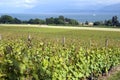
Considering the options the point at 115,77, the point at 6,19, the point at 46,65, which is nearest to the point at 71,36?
the point at 115,77

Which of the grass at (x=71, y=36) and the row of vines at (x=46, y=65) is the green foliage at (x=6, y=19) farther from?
the row of vines at (x=46, y=65)

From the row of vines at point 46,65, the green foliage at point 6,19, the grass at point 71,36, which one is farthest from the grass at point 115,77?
the green foliage at point 6,19

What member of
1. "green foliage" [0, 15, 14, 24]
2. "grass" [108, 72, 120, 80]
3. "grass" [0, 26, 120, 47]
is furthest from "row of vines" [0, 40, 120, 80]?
"green foliage" [0, 15, 14, 24]

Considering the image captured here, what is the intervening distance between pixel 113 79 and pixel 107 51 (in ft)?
5.41

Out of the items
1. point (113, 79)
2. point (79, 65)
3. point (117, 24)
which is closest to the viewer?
point (79, 65)

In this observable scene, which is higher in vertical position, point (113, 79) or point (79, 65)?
point (79, 65)

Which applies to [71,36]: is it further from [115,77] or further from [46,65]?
[46,65]

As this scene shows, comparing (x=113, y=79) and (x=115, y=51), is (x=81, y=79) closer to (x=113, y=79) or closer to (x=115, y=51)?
(x=113, y=79)

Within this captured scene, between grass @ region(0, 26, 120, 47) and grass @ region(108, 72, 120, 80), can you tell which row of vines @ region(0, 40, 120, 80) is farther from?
grass @ region(0, 26, 120, 47)

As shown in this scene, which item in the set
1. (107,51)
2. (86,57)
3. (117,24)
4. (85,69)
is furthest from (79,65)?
(117,24)

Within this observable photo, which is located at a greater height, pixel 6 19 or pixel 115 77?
pixel 115 77

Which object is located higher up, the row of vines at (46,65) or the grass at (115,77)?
the row of vines at (46,65)

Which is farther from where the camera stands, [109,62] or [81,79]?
[109,62]

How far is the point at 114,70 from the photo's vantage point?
55.0 ft
